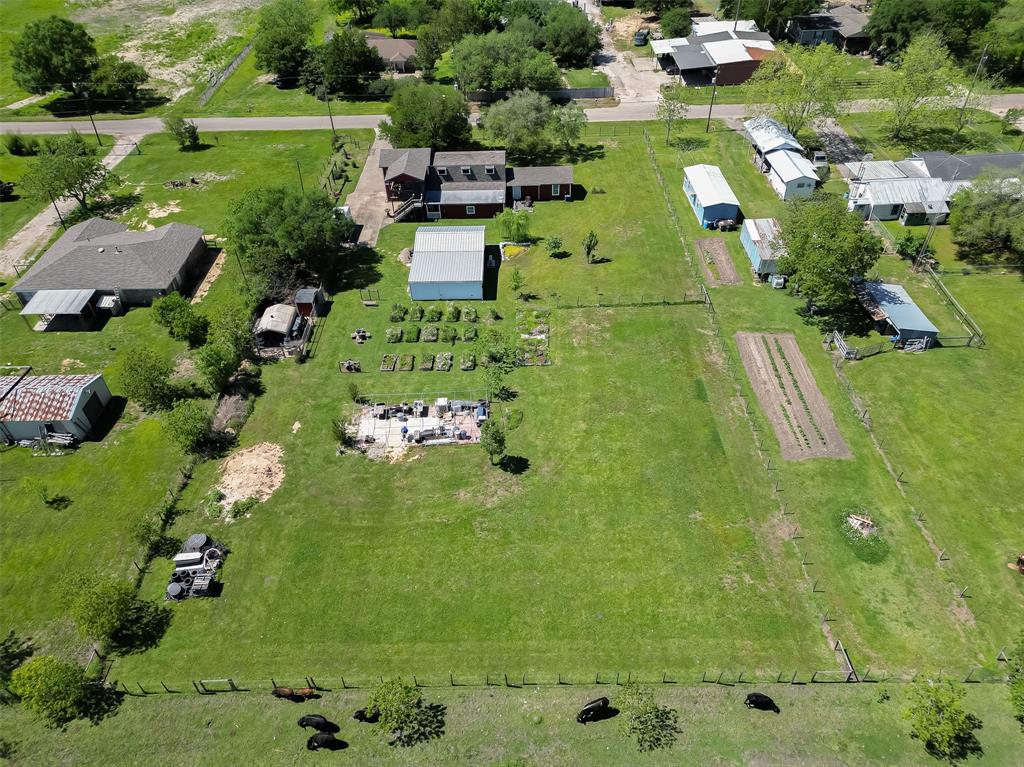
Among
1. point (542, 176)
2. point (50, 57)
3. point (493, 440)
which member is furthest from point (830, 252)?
point (50, 57)

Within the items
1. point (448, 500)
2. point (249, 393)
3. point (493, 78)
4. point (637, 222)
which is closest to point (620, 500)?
point (448, 500)

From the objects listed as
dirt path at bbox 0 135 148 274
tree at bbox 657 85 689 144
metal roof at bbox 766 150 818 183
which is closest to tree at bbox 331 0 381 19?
tree at bbox 657 85 689 144

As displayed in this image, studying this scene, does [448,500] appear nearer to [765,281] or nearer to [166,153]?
[765,281]

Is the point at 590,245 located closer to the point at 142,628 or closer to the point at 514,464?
the point at 514,464

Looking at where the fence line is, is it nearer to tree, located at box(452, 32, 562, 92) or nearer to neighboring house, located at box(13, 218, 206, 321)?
tree, located at box(452, 32, 562, 92)

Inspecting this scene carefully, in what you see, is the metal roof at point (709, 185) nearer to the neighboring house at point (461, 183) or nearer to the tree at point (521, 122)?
the neighboring house at point (461, 183)

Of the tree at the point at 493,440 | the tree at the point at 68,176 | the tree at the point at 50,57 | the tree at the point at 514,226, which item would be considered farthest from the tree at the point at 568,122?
the tree at the point at 50,57
